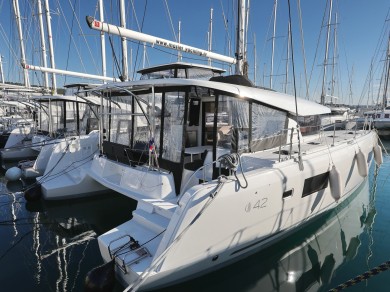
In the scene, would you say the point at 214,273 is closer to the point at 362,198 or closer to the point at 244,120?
the point at 244,120

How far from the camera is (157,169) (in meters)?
5.11

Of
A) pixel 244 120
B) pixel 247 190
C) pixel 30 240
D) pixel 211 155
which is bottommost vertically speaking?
pixel 30 240

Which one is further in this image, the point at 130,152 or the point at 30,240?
the point at 130,152

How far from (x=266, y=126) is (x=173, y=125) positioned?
1.91 meters

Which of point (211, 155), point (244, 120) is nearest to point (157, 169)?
point (211, 155)

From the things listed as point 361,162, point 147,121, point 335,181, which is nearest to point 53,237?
point 147,121

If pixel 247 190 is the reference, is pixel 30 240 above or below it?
below

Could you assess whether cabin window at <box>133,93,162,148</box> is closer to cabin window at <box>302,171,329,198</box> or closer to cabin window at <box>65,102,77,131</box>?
cabin window at <box>302,171,329,198</box>

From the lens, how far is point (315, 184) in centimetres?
513

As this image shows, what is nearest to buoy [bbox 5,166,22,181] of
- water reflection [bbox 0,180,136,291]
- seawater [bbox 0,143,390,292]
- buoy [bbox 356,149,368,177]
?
water reflection [bbox 0,180,136,291]

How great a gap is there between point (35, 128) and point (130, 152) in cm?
995

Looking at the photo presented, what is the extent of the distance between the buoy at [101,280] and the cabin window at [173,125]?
84.7 inches

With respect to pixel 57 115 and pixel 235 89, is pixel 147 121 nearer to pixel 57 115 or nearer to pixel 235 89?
pixel 235 89

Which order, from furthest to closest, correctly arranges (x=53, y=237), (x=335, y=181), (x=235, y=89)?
(x=53, y=237)
(x=335, y=181)
(x=235, y=89)
